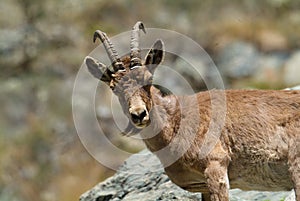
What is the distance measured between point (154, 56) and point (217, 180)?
8.07 feet

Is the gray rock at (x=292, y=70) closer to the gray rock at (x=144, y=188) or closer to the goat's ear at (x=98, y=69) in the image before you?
the gray rock at (x=144, y=188)

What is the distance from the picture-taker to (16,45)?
1950 inches

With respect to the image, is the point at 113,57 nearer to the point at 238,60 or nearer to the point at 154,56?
the point at 154,56

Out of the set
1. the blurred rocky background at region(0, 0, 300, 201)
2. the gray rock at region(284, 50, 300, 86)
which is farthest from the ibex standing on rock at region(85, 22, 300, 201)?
the gray rock at region(284, 50, 300, 86)

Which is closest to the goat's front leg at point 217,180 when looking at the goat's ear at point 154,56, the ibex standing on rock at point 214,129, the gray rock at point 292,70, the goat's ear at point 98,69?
the ibex standing on rock at point 214,129

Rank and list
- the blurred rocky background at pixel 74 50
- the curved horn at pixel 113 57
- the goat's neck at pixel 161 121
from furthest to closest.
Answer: the blurred rocky background at pixel 74 50
the goat's neck at pixel 161 121
the curved horn at pixel 113 57

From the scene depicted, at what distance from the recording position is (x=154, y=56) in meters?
13.6

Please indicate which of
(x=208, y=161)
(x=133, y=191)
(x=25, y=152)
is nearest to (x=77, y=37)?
(x=25, y=152)

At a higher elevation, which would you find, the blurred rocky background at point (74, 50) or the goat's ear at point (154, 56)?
the blurred rocky background at point (74, 50)

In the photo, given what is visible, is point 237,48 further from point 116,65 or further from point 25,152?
point 116,65

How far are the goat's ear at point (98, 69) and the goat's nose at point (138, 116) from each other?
3.63ft

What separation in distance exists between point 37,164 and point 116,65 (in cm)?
2229

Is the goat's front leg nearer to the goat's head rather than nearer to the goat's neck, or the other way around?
the goat's neck

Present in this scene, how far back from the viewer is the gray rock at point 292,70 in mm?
41522
